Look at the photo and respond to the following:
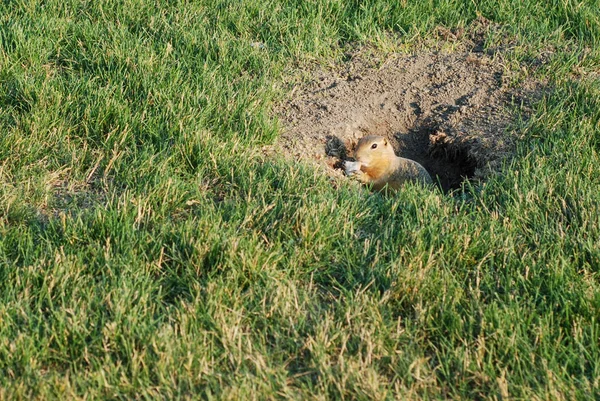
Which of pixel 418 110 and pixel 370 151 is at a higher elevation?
pixel 418 110

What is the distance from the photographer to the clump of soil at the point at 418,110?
17.0 ft

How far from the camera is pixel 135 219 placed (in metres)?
4.08

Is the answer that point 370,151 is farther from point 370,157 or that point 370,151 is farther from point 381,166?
point 381,166

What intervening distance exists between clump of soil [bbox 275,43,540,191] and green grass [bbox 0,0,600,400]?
18 centimetres

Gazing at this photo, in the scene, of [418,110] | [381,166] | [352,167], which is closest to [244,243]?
[352,167]

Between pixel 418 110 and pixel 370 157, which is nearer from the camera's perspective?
pixel 370 157

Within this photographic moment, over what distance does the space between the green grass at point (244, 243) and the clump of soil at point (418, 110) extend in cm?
18

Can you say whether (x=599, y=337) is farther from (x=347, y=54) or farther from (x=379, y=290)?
(x=347, y=54)

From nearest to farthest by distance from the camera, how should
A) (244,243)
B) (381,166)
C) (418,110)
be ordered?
(244,243), (381,166), (418,110)

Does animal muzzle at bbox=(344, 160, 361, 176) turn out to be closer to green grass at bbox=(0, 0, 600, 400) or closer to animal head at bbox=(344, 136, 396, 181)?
animal head at bbox=(344, 136, 396, 181)

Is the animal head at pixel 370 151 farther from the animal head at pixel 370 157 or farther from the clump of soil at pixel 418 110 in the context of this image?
the clump of soil at pixel 418 110

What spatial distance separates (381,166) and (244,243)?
1.64 metres

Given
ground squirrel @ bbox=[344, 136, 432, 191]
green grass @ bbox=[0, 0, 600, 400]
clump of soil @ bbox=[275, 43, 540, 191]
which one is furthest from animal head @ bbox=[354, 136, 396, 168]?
green grass @ bbox=[0, 0, 600, 400]

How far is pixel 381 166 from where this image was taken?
5336 mm
